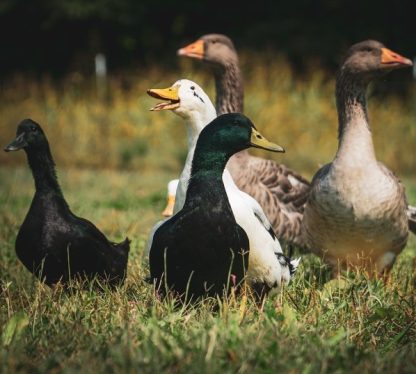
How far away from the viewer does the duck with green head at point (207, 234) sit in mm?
3762

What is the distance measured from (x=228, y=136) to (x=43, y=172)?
52.1 inches

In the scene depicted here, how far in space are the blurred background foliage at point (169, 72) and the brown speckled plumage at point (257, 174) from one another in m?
3.63

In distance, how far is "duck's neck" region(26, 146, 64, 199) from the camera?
185 inches

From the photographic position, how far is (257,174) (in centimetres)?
616

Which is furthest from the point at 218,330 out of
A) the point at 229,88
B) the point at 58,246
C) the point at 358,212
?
the point at 229,88

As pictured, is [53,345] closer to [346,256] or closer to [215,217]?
[215,217]

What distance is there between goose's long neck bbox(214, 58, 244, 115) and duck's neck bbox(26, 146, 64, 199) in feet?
6.78

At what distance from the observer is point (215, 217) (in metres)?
3.77

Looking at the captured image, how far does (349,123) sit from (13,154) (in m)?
9.47

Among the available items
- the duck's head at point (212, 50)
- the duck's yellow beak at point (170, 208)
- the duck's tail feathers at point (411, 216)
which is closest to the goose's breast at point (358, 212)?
the duck's tail feathers at point (411, 216)

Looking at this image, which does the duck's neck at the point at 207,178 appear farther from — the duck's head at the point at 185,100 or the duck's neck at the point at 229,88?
the duck's neck at the point at 229,88

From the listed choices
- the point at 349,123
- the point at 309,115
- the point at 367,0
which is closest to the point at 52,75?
the point at 367,0

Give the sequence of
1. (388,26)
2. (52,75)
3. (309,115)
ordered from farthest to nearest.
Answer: (52,75)
(388,26)
(309,115)

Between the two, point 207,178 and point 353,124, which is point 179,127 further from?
point 207,178
